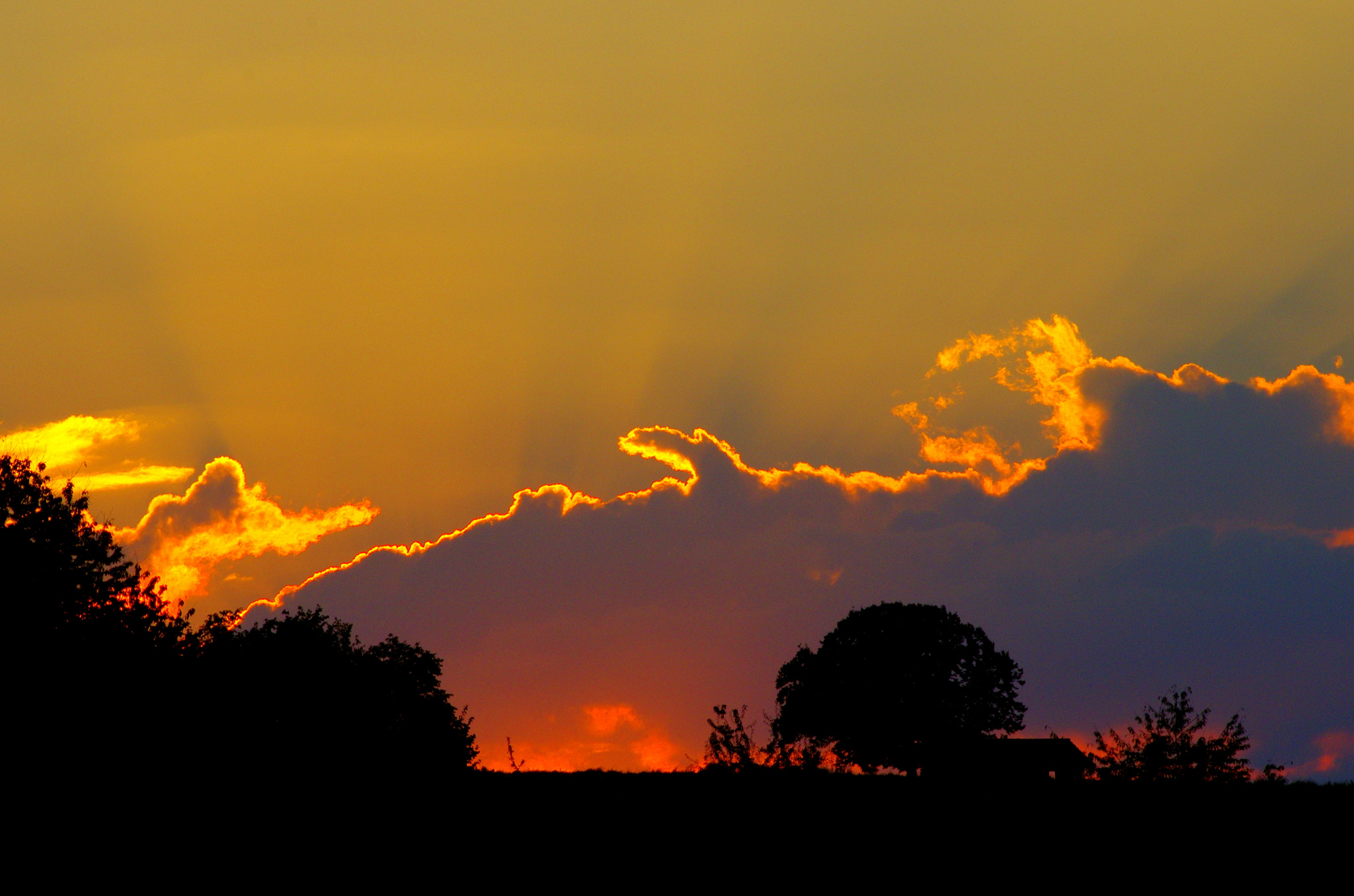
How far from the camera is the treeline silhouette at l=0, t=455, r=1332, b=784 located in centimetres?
4406

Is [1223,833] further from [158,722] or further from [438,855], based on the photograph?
[158,722]

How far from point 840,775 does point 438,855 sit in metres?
17.5

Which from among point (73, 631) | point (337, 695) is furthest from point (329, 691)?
point (73, 631)

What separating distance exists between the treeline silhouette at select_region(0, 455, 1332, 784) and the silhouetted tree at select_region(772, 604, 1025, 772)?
124 millimetres

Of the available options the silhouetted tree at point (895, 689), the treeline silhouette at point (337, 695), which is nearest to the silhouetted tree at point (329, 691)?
the treeline silhouette at point (337, 695)

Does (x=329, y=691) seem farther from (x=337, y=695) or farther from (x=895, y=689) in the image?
(x=895, y=689)

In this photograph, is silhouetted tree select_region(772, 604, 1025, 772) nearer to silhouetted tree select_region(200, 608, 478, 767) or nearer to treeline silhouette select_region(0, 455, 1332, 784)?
treeline silhouette select_region(0, 455, 1332, 784)

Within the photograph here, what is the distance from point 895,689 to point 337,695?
44191 mm

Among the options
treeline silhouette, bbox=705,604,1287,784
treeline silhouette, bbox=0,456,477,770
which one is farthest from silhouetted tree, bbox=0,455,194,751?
treeline silhouette, bbox=705,604,1287,784

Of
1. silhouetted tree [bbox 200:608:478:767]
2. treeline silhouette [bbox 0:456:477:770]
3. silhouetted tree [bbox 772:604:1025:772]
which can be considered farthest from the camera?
silhouetted tree [bbox 772:604:1025:772]

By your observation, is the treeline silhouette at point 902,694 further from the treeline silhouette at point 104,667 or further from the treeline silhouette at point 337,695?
the treeline silhouette at point 104,667

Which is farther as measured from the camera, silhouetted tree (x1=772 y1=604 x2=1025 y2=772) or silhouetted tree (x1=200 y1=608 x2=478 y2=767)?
silhouetted tree (x1=772 y1=604 x2=1025 y2=772)

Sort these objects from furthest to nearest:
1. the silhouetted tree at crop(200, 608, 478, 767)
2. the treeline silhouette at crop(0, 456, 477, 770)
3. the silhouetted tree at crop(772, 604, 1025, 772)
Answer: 1. the silhouetted tree at crop(772, 604, 1025, 772)
2. the silhouetted tree at crop(200, 608, 478, 767)
3. the treeline silhouette at crop(0, 456, 477, 770)

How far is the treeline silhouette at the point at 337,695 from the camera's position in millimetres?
44062
